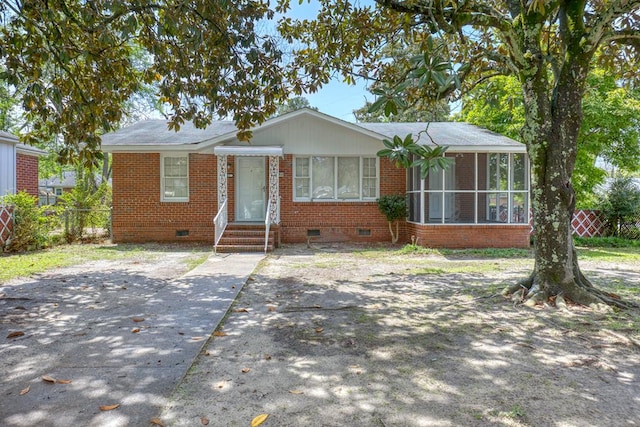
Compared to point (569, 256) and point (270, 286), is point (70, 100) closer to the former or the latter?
point (270, 286)

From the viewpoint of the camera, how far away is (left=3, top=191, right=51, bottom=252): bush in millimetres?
11094

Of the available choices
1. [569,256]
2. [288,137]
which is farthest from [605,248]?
[288,137]

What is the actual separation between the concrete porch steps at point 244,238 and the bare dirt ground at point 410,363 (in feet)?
15.2

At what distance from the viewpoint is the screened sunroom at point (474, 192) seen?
1240cm

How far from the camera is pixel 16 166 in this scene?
1634cm

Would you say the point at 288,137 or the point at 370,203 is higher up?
the point at 288,137

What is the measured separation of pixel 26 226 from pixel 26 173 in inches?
300

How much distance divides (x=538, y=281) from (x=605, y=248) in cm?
937

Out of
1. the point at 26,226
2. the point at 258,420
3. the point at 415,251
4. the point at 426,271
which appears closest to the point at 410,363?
the point at 258,420

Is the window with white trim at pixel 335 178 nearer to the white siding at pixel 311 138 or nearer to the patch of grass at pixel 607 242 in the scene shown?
the white siding at pixel 311 138

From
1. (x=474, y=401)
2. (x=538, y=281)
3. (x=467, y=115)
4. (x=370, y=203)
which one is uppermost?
(x=467, y=115)

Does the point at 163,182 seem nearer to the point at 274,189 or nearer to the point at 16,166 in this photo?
the point at 274,189

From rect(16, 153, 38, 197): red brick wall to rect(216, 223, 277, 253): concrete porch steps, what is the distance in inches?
407

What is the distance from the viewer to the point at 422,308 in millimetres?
5520
